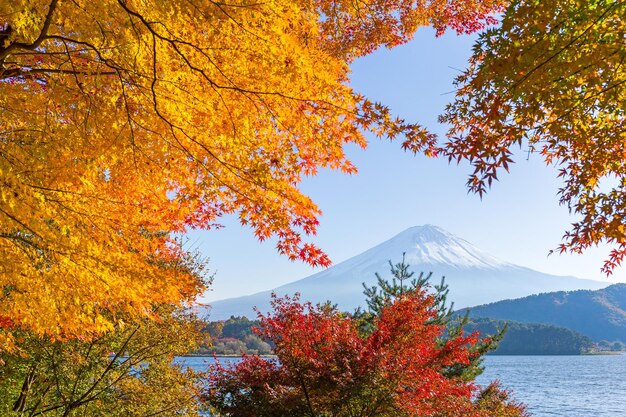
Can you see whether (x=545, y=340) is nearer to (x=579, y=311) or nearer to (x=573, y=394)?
(x=579, y=311)

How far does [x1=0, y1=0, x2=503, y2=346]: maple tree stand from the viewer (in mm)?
3643

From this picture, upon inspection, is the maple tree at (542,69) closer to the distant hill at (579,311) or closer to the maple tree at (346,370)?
the maple tree at (346,370)

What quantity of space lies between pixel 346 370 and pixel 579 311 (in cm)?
14479

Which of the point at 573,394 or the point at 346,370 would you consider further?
the point at 573,394

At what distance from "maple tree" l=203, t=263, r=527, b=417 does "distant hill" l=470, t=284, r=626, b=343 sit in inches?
5091

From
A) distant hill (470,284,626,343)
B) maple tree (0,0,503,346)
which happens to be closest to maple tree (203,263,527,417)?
maple tree (0,0,503,346)

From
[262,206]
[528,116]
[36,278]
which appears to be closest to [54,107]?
[36,278]

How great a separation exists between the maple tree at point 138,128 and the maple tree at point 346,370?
3.89 m

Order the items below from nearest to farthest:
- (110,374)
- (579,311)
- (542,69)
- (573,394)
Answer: (542,69) → (110,374) → (573,394) → (579,311)

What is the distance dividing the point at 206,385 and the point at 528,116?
9128 millimetres

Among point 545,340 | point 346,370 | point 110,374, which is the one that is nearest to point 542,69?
point 346,370

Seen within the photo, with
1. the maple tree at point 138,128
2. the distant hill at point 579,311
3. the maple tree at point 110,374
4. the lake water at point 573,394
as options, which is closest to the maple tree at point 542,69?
the maple tree at point 138,128

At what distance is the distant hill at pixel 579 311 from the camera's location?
410ft

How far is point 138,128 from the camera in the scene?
13.4 feet
